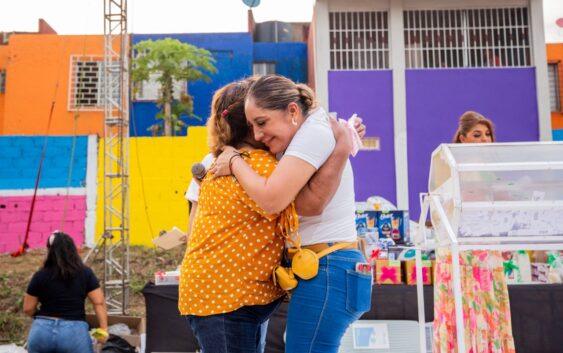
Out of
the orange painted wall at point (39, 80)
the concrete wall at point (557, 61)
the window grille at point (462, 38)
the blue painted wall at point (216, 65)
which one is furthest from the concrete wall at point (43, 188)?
the concrete wall at point (557, 61)

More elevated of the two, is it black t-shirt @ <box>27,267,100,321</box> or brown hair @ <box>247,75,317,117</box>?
brown hair @ <box>247,75,317,117</box>

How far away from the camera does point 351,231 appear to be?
5.18 feet

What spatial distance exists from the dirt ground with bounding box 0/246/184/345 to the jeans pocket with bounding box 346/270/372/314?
217 inches

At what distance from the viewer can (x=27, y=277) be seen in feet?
27.1

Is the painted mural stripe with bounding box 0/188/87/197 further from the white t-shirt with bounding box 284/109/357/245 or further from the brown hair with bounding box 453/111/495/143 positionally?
the white t-shirt with bounding box 284/109/357/245

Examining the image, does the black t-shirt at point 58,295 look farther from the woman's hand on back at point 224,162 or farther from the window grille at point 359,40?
the window grille at point 359,40

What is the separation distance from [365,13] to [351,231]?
30.0 feet

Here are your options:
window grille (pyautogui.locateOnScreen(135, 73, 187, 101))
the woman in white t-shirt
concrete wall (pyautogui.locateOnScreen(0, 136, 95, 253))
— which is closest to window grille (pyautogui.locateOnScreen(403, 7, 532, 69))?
concrete wall (pyautogui.locateOnScreen(0, 136, 95, 253))

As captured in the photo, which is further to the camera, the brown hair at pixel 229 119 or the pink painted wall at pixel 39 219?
the pink painted wall at pixel 39 219

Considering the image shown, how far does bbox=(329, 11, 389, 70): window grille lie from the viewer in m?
9.96

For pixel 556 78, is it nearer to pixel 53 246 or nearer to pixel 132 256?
pixel 132 256

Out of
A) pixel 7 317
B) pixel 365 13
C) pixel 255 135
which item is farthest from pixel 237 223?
pixel 365 13

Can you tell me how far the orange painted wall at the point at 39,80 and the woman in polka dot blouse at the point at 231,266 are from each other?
13922 mm

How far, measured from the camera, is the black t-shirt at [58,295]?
12.5 feet
